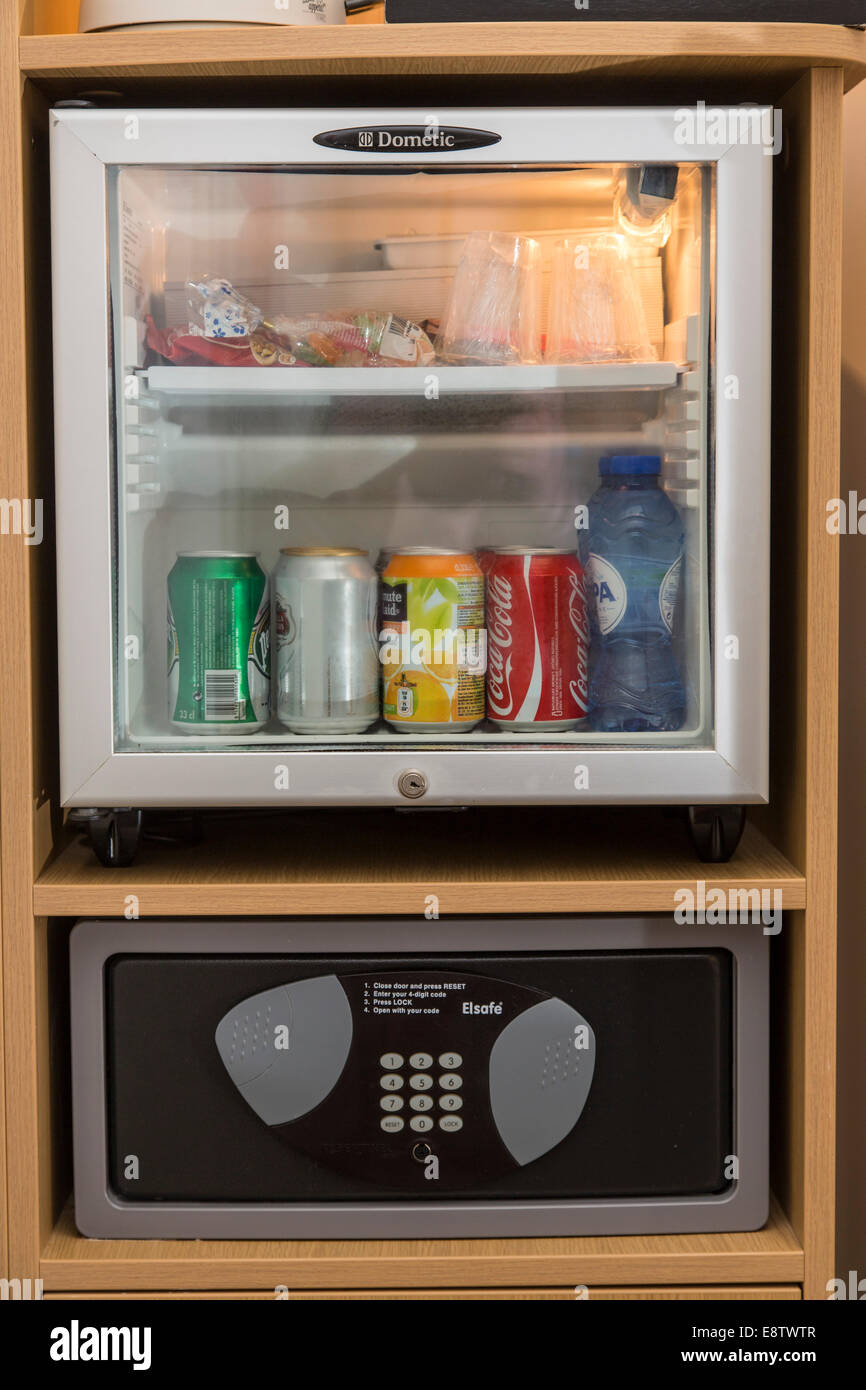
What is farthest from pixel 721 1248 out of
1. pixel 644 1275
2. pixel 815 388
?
pixel 815 388

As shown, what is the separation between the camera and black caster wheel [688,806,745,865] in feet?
3.22

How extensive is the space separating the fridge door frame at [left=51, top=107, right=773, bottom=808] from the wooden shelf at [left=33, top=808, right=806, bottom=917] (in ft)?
0.22

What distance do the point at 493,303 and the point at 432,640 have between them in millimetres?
316

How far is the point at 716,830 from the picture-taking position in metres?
0.99

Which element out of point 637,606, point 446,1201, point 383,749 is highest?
point 637,606

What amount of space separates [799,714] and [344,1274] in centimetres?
60

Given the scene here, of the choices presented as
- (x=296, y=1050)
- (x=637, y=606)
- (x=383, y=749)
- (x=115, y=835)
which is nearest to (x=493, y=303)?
(x=637, y=606)

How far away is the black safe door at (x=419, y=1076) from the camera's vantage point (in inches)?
38.9

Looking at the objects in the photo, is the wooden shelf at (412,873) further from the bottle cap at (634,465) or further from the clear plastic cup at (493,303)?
the clear plastic cup at (493,303)

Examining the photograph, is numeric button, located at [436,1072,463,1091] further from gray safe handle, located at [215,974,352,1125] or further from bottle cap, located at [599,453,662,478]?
bottle cap, located at [599,453,662,478]

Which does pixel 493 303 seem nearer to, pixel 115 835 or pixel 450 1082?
pixel 115 835

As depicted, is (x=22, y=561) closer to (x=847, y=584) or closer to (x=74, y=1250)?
(x=74, y=1250)
